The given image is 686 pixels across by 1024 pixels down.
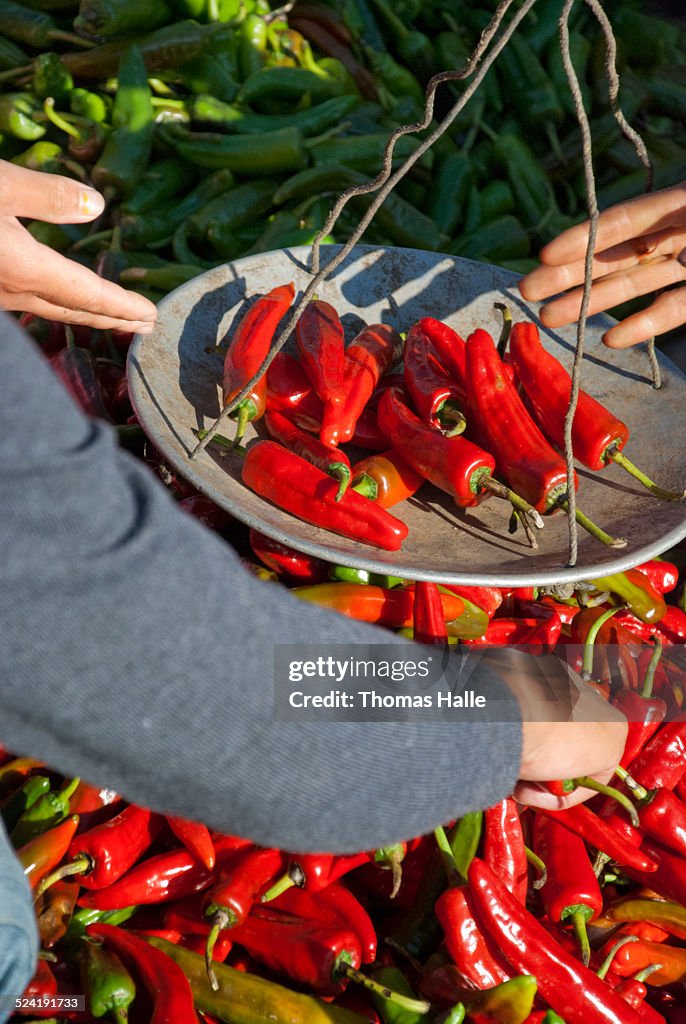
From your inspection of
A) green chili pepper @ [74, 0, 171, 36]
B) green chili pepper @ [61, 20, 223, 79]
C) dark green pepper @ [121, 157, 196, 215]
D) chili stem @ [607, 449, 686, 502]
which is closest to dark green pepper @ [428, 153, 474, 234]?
dark green pepper @ [121, 157, 196, 215]

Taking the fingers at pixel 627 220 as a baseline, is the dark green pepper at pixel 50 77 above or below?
below

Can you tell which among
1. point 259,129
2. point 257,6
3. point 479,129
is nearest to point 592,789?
point 259,129

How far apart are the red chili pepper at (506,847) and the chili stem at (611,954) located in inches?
8.0

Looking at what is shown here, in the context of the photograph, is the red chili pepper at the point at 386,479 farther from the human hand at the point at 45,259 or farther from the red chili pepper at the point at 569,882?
the red chili pepper at the point at 569,882

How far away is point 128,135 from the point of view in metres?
3.49

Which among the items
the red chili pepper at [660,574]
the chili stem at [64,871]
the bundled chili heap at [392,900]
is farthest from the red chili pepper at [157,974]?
the red chili pepper at [660,574]

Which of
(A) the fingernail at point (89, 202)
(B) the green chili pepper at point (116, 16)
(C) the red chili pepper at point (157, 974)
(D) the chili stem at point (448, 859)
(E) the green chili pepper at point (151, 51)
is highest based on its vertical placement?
(A) the fingernail at point (89, 202)

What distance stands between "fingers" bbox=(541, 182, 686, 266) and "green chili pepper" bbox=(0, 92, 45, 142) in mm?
2402

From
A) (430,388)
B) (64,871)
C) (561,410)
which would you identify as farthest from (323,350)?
(64,871)

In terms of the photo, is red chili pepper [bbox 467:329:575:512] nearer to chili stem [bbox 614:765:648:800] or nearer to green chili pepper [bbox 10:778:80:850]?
chili stem [bbox 614:765:648:800]

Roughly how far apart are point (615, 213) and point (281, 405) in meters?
1.03

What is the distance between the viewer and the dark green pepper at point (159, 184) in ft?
11.4

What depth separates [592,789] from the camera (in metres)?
1.76

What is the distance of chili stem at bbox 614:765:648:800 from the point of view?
75.0 inches
